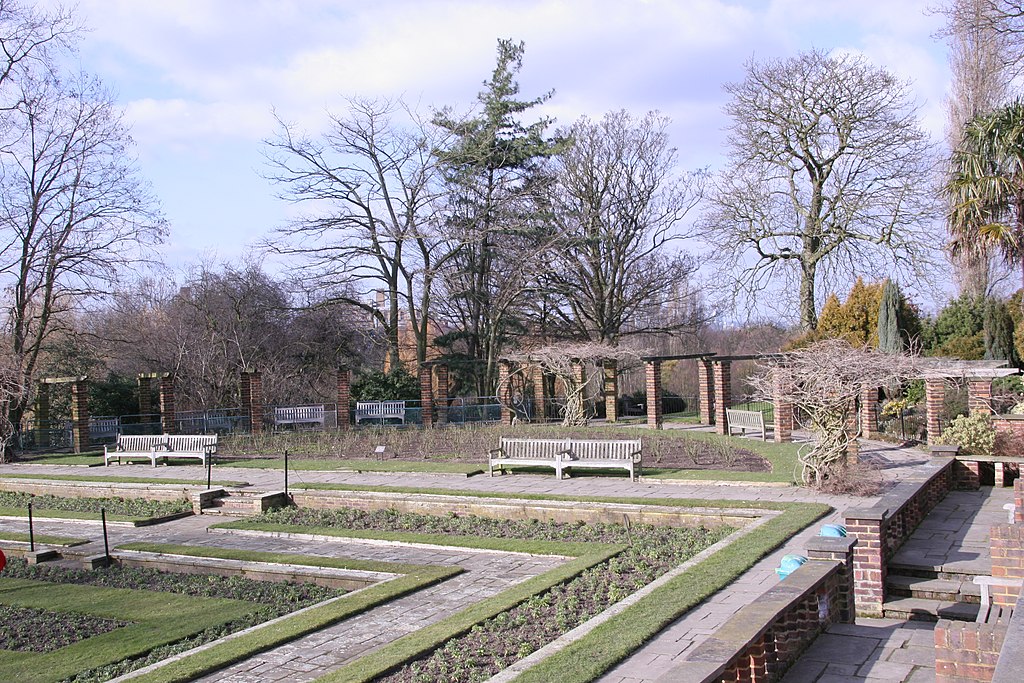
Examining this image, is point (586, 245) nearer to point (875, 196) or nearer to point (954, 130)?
point (875, 196)

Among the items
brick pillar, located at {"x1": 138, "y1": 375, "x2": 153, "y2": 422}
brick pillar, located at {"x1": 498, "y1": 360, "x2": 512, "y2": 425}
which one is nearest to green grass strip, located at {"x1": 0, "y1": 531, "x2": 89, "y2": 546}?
brick pillar, located at {"x1": 138, "y1": 375, "x2": 153, "y2": 422}

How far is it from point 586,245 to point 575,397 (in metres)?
9.15

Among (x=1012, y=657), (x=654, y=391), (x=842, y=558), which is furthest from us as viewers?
(x=654, y=391)

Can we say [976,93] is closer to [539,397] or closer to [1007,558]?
[539,397]

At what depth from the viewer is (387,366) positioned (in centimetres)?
4038

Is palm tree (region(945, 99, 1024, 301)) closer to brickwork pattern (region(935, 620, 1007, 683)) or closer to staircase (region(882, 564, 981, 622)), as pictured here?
staircase (region(882, 564, 981, 622))

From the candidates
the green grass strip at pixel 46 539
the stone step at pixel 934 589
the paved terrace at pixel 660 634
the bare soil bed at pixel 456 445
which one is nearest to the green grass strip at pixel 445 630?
the paved terrace at pixel 660 634

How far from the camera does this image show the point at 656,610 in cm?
755

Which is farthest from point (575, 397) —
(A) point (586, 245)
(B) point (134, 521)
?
(B) point (134, 521)

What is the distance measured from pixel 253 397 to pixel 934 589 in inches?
891

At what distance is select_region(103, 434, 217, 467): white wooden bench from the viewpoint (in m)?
21.2

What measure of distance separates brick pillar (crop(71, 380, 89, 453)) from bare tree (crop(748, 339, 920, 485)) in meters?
20.7

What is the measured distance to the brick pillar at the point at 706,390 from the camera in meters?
23.9

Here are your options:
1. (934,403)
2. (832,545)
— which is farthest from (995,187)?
(832,545)
